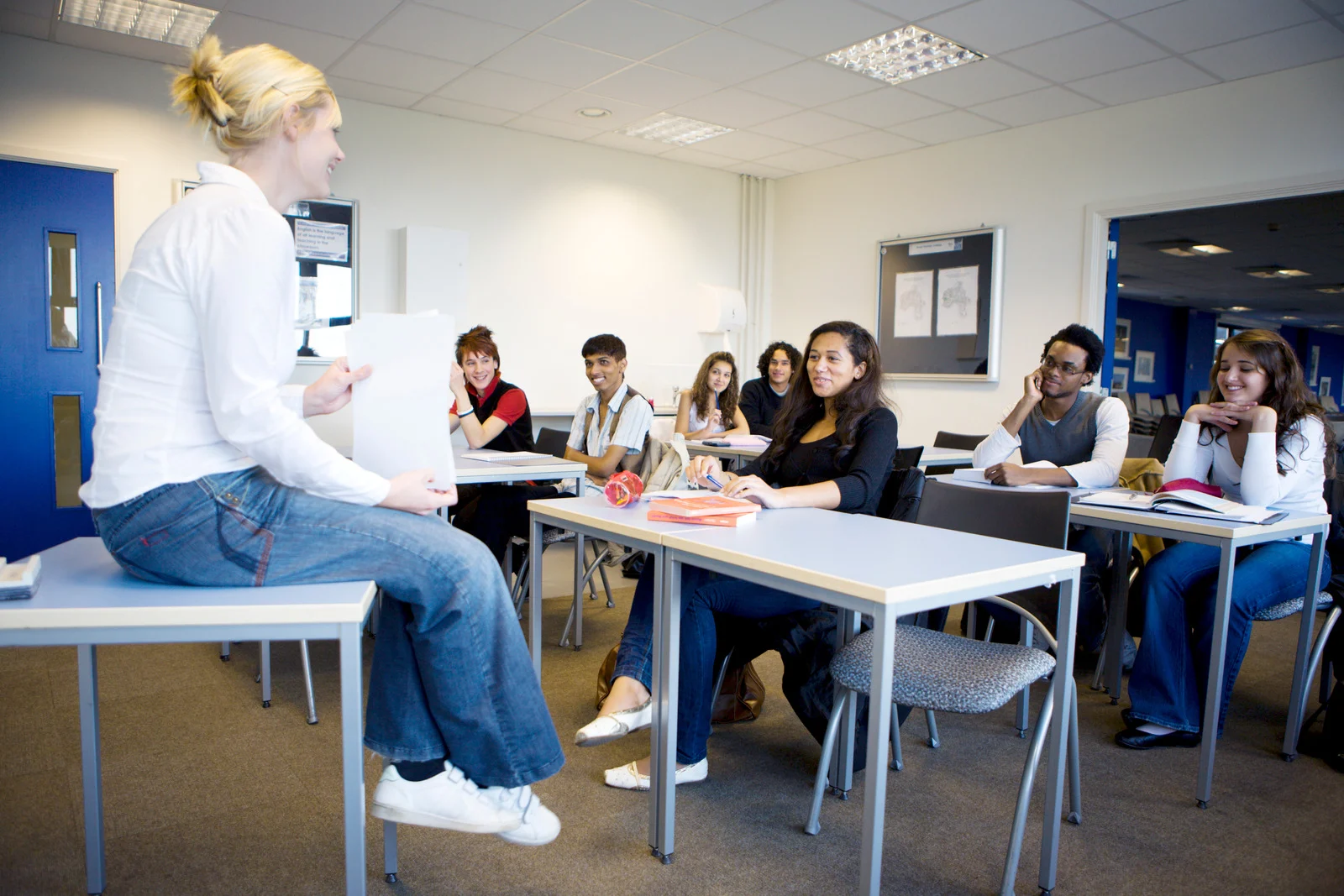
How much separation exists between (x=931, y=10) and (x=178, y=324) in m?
3.70

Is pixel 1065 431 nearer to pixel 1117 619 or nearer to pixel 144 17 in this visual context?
pixel 1117 619

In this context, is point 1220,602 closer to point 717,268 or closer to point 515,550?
point 515,550

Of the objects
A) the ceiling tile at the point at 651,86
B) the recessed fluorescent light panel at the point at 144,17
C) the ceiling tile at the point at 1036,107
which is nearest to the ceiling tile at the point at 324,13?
the recessed fluorescent light panel at the point at 144,17

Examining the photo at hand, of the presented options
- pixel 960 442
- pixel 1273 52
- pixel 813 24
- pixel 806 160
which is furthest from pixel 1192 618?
pixel 806 160

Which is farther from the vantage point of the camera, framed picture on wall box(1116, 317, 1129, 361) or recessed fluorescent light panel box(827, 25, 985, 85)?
framed picture on wall box(1116, 317, 1129, 361)

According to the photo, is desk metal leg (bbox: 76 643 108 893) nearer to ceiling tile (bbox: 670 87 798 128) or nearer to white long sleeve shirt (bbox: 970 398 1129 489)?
white long sleeve shirt (bbox: 970 398 1129 489)

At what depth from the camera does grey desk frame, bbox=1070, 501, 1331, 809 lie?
210 cm

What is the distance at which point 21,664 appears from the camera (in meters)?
2.99

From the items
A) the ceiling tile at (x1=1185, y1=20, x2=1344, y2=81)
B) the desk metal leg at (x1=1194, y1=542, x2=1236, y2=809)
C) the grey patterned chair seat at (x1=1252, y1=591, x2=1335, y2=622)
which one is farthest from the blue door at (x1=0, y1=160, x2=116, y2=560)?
the ceiling tile at (x1=1185, y1=20, x2=1344, y2=81)

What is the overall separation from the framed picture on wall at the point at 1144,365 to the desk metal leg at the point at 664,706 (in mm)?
15090

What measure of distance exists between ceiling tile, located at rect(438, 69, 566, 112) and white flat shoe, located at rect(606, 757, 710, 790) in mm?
3966

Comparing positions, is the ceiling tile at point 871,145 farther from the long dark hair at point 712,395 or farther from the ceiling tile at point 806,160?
the long dark hair at point 712,395

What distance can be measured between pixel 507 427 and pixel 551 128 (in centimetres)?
288

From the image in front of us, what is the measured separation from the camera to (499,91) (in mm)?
5109
